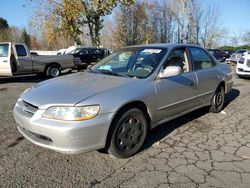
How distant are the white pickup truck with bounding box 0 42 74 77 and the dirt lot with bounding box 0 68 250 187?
6.58 metres

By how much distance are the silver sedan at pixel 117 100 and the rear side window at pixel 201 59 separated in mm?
22

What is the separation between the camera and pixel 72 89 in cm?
354

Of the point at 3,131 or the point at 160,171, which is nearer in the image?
the point at 160,171

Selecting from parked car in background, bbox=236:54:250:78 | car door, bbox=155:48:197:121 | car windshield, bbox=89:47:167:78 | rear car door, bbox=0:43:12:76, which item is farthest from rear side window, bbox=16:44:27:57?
parked car in background, bbox=236:54:250:78

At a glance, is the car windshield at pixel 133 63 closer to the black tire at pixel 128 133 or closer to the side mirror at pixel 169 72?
the side mirror at pixel 169 72

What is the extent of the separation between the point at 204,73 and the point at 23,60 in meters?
8.56

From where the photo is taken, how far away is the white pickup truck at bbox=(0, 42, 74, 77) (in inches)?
416

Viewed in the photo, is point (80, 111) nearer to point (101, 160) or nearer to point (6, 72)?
point (101, 160)

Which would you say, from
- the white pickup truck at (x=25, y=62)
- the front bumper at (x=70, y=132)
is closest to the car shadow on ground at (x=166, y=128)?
the front bumper at (x=70, y=132)

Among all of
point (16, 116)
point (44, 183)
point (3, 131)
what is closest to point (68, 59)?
point (3, 131)

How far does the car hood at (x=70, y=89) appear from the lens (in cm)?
323

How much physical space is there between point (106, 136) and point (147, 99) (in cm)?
88

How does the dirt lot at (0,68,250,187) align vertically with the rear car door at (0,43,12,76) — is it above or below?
below

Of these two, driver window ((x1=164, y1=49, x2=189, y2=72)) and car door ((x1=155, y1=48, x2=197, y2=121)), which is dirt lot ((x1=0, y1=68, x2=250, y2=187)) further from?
driver window ((x1=164, y1=49, x2=189, y2=72))
